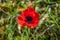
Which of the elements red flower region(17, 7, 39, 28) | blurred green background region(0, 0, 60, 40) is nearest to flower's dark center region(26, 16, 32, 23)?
red flower region(17, 7, 39, 28)

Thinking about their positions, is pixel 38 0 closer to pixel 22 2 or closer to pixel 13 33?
pixel 22 2

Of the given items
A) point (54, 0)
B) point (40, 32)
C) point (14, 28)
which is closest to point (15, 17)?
point (14, 28)

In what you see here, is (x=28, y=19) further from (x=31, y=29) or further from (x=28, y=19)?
(x=31, y=29)

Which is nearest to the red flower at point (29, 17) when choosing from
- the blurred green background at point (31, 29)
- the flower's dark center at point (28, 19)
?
the flower's dark center at point (28, 19)

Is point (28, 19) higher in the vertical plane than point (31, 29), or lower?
higher

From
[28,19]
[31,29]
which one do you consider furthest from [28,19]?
[31,29]

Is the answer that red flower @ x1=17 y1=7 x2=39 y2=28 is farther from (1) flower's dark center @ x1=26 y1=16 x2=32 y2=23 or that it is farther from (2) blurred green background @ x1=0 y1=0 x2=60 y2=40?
(2) blurred green background @ x1=0 y1=0 x2=60 y2=40

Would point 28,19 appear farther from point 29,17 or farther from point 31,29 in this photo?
point 31,29

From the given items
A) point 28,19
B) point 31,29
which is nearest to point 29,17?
point 28,19

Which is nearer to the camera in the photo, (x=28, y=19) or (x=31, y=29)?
(x=28, y=19)
